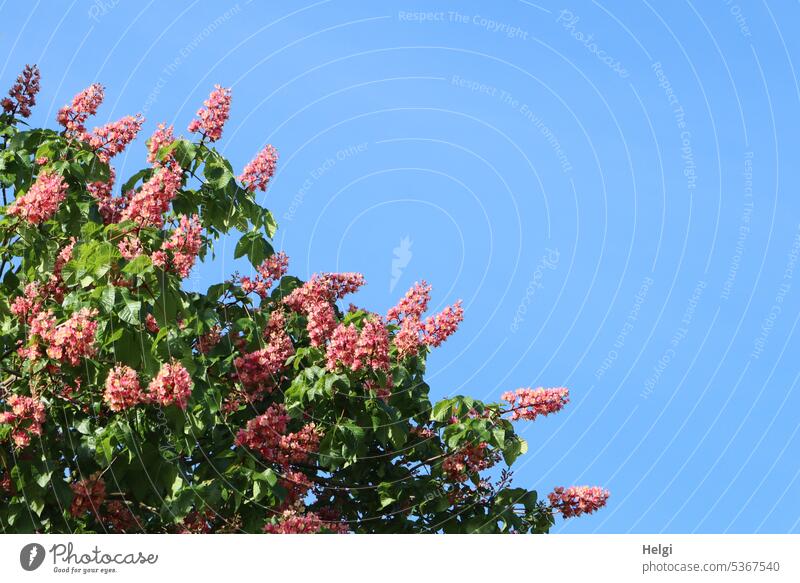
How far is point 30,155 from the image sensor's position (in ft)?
33.5

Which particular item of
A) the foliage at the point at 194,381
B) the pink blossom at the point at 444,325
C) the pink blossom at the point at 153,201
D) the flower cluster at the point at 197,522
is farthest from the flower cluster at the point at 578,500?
the pink blossom at the point at 153,201

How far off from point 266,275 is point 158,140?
1.63 meters

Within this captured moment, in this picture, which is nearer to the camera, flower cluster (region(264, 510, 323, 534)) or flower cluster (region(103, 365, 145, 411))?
flower cluster (region(103, 365, 145, 411))

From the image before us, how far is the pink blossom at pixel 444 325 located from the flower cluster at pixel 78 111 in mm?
3986

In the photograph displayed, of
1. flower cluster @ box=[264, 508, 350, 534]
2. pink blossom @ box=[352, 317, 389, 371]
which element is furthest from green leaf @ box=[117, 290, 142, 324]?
flower cluster @ box=[264, 508, 350, 534]

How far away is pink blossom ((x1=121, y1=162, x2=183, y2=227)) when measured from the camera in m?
8.47

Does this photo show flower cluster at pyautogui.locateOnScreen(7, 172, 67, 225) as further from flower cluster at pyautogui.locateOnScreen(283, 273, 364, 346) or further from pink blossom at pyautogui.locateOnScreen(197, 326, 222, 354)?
flower cluster at pyautogui.locateOnScreen(283, 273, 364, 346)

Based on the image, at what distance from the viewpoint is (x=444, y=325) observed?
407 inches

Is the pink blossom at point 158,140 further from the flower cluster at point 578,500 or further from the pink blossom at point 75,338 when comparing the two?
the flower cluster at point 578,500

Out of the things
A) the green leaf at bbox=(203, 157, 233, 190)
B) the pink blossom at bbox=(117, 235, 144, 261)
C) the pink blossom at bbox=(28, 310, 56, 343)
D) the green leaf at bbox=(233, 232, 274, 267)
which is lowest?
the pink blossom at bbox=(28, 310, 56, 343)

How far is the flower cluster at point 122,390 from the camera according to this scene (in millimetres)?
7789
